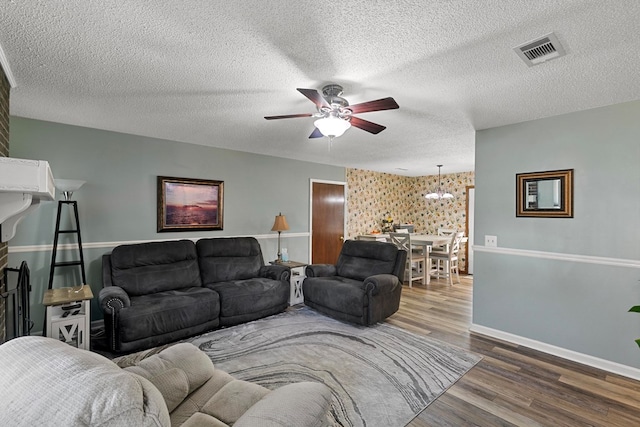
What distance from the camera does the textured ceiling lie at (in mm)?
1538

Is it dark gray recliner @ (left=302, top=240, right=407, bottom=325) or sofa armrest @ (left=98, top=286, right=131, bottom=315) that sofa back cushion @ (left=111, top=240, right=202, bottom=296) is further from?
dark gray recliner @ (left=302, top=240, right=407, bottom=325)

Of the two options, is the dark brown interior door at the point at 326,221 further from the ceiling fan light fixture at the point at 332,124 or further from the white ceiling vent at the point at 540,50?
the white ceiling vent at the point at 540,50

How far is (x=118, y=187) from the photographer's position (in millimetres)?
3791

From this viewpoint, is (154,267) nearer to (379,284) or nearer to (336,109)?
(379,284)

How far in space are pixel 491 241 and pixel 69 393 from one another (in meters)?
3.76

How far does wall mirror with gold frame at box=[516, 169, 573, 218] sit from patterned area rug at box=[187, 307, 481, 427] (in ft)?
5.18

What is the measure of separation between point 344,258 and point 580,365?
274 centimetres

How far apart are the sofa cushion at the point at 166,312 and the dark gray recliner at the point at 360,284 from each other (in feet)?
4.30

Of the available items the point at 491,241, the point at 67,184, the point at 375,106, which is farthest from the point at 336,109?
the point at 67,184

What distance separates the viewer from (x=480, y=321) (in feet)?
11.8

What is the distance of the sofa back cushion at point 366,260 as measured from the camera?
13.5ft

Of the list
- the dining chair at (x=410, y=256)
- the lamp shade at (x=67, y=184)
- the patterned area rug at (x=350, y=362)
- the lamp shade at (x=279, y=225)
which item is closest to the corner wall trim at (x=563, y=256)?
the patterned area rug at (x=350, y=362)

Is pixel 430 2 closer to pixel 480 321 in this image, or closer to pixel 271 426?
pixel 271 426

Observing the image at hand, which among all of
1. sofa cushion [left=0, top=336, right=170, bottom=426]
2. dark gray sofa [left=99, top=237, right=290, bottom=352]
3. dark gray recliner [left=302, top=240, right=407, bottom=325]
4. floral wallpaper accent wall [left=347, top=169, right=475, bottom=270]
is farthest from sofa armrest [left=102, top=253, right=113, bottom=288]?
floral wallpaper accent wall [left=347, top=169, right=475, bottom=270]
